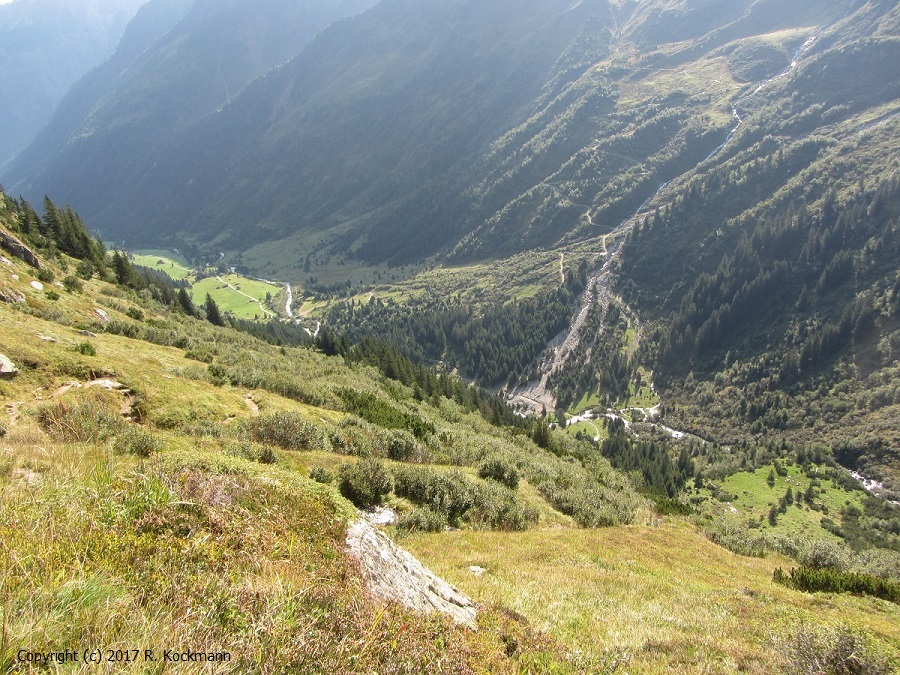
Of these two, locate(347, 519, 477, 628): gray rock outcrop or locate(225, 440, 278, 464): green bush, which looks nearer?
locate(347, 519, 477, 628): gray rock outcrop

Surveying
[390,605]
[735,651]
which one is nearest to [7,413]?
[390,605]

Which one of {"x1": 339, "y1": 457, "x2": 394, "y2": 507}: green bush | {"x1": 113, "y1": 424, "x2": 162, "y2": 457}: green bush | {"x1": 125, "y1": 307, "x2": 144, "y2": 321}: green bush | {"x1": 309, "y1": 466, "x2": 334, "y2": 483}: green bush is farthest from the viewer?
{"x1": 125, "y1": 307, "x2": 144, "y2": 321}: green bush

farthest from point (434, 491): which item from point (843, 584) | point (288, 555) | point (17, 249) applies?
point (17, 249)

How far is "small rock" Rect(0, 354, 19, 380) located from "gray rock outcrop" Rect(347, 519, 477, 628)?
13.7 meters

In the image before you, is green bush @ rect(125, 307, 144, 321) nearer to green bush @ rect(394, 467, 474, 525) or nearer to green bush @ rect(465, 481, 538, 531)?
green bush @ rect(394, 467, 474, 525)

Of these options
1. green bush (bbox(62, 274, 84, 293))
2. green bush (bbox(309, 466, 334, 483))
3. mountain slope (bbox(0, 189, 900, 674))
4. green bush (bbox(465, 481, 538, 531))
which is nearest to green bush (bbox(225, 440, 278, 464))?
mountain slope (bbox(0, 189, 900, 674))

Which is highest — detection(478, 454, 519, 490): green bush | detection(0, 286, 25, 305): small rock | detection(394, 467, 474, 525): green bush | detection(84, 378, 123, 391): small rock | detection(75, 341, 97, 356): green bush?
detection(0, 286, 25, 305): small rock

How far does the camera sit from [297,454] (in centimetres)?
1698

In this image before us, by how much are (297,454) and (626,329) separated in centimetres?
17259

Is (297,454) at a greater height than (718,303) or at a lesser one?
greater

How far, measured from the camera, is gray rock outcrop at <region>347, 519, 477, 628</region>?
266 inches

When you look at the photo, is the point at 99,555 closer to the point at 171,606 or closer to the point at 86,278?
the point at 171,606

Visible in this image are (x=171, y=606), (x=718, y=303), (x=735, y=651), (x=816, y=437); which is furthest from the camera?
(x=718, y=303)

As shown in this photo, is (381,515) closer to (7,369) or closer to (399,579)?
(399,579)
